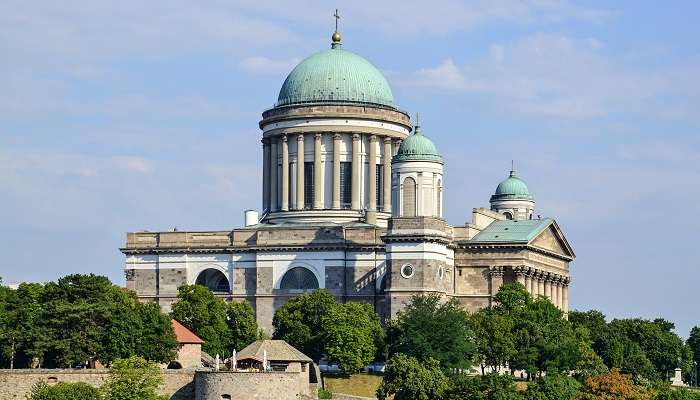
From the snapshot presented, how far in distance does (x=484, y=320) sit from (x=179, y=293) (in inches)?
765

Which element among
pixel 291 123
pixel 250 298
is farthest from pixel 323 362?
pixel 291 123

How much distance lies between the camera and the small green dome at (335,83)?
142 metres

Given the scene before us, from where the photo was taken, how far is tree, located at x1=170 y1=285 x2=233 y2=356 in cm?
12600

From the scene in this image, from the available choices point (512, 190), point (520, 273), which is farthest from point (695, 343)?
point (520, 273)

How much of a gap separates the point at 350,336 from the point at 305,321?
5339 mm

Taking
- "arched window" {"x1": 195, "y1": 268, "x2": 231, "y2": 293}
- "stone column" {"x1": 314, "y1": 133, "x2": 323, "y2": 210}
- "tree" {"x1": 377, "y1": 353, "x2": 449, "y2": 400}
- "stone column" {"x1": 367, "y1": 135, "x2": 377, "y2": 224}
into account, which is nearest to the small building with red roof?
"tree" {"x1": 377, "y1": 353, "x2": 449, "y2": 400}

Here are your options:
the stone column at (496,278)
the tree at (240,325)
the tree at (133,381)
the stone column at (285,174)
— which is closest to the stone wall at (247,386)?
the tree at (133,381)

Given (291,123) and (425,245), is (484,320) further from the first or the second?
(291,123)

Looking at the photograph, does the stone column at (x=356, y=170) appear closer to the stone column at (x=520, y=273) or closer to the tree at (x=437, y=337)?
the stone column at (x=520, y=273)

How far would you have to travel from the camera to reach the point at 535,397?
113m

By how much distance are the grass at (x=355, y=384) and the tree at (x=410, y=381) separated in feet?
17.0

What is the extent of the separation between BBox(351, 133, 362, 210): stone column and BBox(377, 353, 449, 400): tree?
27.4 metres

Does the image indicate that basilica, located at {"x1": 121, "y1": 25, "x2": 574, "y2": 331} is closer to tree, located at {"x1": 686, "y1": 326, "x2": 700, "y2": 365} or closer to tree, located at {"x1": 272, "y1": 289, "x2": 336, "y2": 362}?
tree, located at {"x1": 272, "y1": 289, "x2": 336, "y2": 362}

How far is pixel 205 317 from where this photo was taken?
12744 centimetres
